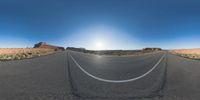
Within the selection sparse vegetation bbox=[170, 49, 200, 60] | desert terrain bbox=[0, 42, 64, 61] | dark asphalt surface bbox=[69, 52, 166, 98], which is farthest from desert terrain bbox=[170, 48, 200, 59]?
dark asphalt surface bbox=[69, 52, 166, 98]

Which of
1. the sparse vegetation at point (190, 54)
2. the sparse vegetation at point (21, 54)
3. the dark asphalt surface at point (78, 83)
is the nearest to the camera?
the dark asphalt surface at point (78, 83)

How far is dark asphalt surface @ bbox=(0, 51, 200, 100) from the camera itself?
237 inches

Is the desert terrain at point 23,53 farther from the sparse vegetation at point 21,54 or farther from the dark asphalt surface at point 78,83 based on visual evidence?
the dark asphalt surface at point 78,83

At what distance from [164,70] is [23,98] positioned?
599 centimetres

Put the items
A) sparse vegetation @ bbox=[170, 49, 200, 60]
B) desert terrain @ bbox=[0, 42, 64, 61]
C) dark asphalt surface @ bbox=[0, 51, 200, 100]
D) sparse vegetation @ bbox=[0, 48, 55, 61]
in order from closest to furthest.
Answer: dark asphalt surface @ bbox=[0, 51, 200, 100], sparse vegetation @ bbox=[0, 48, 55, 61], desert terrain @ bbox=[0, 42, 64, 61], sparse vegetation @ bbox=[170, 49, 200, 60]

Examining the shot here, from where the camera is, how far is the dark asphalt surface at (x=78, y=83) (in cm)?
603

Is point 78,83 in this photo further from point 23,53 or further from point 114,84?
point 23,53

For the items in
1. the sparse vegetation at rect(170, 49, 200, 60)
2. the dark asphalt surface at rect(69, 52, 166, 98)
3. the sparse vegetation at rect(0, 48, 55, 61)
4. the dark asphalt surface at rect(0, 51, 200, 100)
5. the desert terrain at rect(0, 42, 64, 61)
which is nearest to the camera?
the dark asphalt surface at rect(0, 51, 200, 100)

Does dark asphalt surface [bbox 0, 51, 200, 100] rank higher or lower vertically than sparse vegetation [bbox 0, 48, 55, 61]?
lower

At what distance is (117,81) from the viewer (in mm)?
7824

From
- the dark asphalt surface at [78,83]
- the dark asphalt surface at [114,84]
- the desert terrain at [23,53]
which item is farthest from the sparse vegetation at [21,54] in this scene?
the dark asphalt surface at [114,84]

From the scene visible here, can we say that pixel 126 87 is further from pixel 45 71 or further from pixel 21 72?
pixel 21 72

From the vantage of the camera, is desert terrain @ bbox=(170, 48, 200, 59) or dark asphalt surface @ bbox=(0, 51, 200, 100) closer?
dark asphalt surface @ bbox=(0, 51, 200, 100)

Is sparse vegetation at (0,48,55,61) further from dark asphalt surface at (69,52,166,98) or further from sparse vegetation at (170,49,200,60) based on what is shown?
sparse vegetation at (170,49,200,60)
